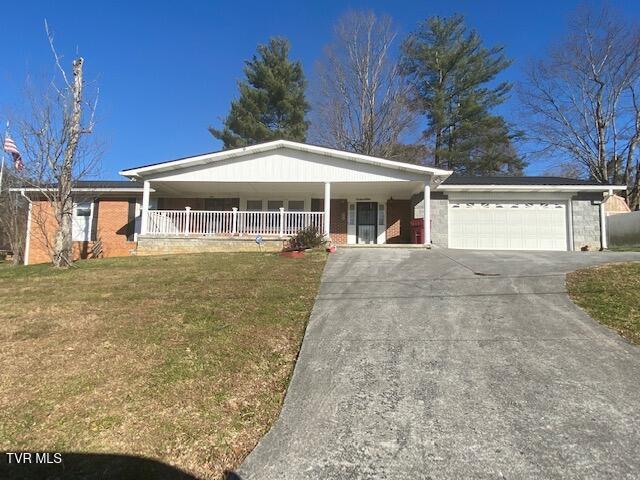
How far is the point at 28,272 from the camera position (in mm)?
10352

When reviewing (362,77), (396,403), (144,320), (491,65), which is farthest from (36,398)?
(491,65)

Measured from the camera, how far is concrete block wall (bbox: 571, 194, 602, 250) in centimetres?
1587

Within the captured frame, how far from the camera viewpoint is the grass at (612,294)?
5.66 meters

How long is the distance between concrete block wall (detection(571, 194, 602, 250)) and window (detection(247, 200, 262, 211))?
466 inches

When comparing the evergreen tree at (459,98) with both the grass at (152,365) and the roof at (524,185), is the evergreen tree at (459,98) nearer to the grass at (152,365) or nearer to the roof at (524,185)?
the roof at (524,185)

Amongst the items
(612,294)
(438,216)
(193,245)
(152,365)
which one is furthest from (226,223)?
(612,294)

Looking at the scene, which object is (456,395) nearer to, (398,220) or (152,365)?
(152,365)

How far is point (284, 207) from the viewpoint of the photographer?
18.0m

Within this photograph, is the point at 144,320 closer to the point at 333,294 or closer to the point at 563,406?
the point at 333,294

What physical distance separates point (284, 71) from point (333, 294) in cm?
2639

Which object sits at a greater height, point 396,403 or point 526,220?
point 526,220

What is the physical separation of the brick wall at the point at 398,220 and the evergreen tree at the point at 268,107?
12.6 metres

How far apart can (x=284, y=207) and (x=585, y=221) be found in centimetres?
1121

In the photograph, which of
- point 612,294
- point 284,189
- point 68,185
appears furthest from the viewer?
point 284,189
